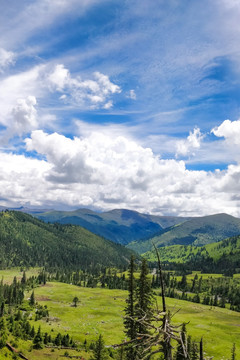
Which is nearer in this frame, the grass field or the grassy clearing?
the grass field

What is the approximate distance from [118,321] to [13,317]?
202 feet

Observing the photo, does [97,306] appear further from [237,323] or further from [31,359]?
[31,359]

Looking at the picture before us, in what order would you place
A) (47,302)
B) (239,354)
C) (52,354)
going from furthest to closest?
1. (47,302)
2. (239,354)
3. (52,354)

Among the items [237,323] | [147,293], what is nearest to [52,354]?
[147,293]

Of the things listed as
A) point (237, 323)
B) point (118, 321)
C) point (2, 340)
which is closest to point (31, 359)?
point (2, 340)

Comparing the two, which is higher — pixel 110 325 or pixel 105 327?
pixel 105 327

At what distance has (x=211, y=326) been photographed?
169 metres

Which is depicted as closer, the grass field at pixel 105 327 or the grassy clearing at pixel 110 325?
the grass field at pixel 105 327

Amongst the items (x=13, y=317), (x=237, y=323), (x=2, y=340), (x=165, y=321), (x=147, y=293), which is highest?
(x=165, y=321)

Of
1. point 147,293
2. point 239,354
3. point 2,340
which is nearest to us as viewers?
point 147,293

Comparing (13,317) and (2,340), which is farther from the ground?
(2,340)

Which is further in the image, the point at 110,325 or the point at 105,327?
the point at 110,325

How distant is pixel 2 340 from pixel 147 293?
193 ft

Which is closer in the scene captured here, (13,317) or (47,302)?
(13,317)
